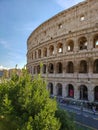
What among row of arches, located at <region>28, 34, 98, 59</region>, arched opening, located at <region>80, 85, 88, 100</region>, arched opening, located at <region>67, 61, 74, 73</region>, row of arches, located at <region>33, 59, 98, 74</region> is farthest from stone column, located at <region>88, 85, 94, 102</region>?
row of arches, located at <region>28, 34, 98, 59</region>

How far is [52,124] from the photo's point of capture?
831 cm

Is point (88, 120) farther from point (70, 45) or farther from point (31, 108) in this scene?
point (70, 45)

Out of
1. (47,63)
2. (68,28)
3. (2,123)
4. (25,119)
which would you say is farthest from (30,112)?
(47,63)

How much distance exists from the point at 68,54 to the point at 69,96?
607 cm

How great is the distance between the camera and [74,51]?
25.1m

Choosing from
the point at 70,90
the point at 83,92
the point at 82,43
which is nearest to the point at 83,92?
the point at 83,92

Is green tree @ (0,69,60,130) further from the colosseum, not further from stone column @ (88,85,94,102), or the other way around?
the colosseum

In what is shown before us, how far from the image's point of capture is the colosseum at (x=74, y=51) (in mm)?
23219

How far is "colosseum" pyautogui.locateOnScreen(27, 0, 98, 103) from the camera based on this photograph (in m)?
23.2

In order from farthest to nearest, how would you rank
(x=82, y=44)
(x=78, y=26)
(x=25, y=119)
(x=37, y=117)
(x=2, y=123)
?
(x=82, y=44)
(x=78, y=26)
(x=2, y=123)
(x=25, y=119)
(x=37, y=117)

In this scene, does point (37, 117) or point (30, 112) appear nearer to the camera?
point (37, 117)

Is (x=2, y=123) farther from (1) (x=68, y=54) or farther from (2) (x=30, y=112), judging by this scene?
(1) (x=68, y=54)

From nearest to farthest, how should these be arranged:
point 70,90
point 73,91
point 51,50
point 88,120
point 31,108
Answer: point 31,108
point 88,120
point 73,91
point 70,90
point 51,50

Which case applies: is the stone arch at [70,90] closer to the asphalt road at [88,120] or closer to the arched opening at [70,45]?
the asphalt road at [88,120]
